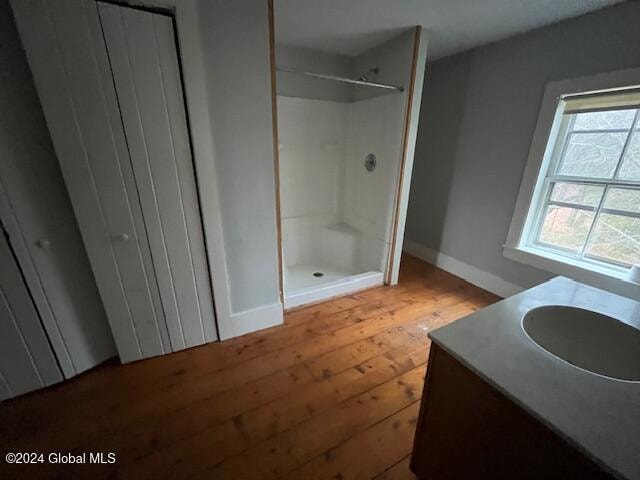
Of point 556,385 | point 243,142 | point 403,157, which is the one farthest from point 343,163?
point 556,385

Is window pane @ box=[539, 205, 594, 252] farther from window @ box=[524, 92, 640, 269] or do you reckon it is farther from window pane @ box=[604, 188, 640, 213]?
window pane @ box=[604, 188, 640, 213]

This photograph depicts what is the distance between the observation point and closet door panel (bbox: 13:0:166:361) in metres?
1.06

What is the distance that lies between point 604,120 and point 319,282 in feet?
8.42

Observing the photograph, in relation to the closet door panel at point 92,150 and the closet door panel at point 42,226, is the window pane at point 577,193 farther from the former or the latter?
the closet door panel at point 42,226

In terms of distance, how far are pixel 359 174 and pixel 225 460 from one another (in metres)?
2.62

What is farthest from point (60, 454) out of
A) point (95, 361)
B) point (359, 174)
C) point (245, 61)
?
point (359, 174)

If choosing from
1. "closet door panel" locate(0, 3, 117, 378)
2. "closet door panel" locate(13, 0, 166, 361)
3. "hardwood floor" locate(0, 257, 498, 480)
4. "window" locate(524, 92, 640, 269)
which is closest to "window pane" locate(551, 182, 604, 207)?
"window" locate(524, 92, 640, 269)

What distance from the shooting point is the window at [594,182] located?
1.71 m

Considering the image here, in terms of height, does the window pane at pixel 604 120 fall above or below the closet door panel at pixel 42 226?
above

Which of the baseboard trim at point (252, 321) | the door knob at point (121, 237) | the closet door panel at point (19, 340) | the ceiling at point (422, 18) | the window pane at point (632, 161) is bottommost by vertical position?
the baseboard trim at point (252, 321)

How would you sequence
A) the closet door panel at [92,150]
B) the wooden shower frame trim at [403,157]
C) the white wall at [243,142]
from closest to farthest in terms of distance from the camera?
the closet door panel at [92,150] < the white wall at [243,142] < the wooden shower frame trim at [403,157]

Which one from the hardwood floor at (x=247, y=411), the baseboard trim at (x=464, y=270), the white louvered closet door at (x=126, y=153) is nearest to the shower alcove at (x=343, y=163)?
the hardwood floor at (x=247, y=411)

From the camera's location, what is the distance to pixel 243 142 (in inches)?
60.0

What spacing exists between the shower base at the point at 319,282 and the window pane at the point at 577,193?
62.7 inches
